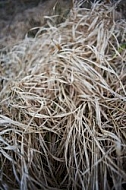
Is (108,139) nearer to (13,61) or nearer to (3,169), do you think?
(3,169)

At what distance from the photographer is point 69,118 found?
1026mm

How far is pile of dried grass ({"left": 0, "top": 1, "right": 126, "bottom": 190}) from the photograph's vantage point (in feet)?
3.12

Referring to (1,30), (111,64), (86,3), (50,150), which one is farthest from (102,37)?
(1,30)

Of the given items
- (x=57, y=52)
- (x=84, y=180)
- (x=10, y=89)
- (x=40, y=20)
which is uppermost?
(x=40, y=20)

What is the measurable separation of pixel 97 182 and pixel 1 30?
109cm

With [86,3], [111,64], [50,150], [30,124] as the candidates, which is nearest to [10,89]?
[30,124]

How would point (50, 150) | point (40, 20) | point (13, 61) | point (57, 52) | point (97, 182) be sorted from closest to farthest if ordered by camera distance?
point (97, 182)
point (50, 150)
point (57, 52)
point (13, 61)
point (40, 20)

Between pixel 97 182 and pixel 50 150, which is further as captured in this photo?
pixel 50 150

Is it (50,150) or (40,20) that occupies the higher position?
(40,20)

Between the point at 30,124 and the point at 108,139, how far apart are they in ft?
0.89

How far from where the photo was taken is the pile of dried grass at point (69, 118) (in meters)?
0.95

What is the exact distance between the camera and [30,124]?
104 cm

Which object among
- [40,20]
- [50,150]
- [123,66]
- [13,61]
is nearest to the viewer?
[50,150]

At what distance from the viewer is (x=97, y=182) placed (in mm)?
911
